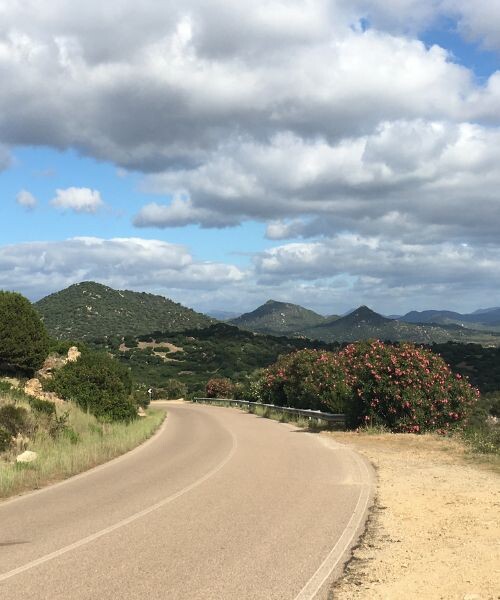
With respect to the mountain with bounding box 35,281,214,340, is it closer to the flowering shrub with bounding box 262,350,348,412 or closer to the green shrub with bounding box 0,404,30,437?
the flowering shrub with bounding box 262,350,348,412

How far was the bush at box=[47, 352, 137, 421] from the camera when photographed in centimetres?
2455

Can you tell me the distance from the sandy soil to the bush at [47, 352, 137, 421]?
45.6 ft

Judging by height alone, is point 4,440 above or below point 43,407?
below

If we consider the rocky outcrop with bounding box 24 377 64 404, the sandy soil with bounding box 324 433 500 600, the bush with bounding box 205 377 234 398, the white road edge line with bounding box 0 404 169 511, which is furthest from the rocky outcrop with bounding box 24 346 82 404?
the bush with bounding box 205 377 234 398

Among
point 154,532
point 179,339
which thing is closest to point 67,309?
point 179,339

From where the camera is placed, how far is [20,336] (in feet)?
86.7

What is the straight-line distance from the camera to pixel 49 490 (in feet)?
38.3

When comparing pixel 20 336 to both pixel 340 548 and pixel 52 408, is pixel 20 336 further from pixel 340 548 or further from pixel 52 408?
pixel 340 548

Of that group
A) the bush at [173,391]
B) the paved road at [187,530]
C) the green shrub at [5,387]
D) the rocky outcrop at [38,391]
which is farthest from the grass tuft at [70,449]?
the bush at [173,391]

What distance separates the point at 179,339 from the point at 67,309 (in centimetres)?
3436

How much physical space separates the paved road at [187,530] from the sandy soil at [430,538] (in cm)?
35

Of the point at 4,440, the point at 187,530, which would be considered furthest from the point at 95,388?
the point at 187,530

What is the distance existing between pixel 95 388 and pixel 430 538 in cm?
1970

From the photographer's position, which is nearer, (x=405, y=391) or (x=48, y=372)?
(x=405, y=391)
